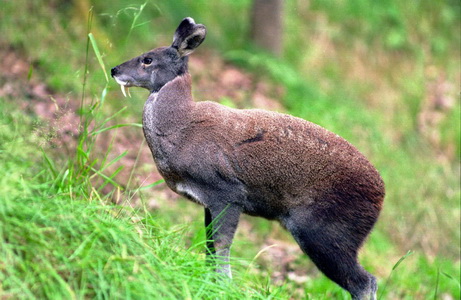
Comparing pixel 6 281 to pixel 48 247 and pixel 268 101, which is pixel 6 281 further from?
pixel 268 101

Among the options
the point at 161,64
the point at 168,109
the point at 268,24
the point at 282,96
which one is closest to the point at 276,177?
the point at 168,109

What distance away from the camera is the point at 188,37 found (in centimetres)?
521

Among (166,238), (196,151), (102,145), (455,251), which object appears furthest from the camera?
(455,251)

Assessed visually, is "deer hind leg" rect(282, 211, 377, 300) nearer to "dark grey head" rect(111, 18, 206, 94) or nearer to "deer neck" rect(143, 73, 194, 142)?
"deer neck" rect(143, 73, 194, 142)

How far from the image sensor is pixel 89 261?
152 inches

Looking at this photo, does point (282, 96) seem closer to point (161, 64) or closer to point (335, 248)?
point (161, 64)

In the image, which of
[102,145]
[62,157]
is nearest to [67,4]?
[102,145]

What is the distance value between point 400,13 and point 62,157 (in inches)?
344

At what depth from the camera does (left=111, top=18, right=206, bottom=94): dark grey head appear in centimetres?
517

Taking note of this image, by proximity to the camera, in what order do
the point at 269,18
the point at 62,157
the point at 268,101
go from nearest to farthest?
1. the point at 62,157
2. the point at 268,101
3. the point at 269,18

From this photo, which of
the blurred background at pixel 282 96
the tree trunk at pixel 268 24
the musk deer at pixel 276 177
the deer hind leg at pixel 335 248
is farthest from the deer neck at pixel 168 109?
the tree trunk at pixel 268 24

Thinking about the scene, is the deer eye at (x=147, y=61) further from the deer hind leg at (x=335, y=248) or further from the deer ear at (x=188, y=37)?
the deer hind leg at (x=335, y=248)

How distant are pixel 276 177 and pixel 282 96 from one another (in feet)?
18.3

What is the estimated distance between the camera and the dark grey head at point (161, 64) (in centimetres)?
Result: 517
